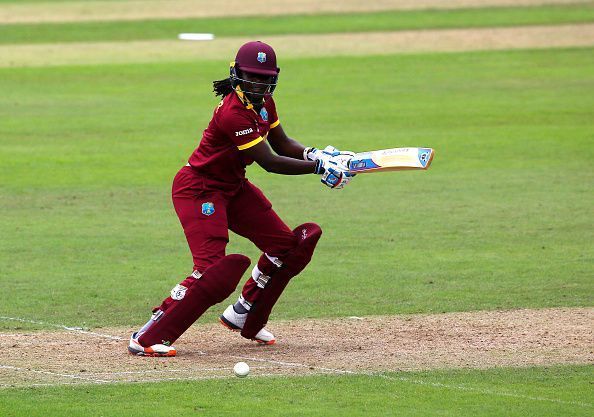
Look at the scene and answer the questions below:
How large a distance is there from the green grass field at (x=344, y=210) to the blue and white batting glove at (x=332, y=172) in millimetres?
1470

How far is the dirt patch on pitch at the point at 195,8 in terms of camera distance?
4183 cm

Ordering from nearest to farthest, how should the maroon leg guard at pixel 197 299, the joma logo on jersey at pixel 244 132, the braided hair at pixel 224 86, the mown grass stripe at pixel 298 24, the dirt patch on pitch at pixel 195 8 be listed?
the maroon leg guard at pixel 197 299 < the joma logo on jersey at pixel 244 132 < the braided hair at pixel 224 86 < the mown grass stripe at pixel 298 24 < the dirt patch on pitch at pixel 195 8

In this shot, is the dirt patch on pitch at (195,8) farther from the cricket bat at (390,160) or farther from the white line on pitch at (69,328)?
the cricket bat at (390,160)

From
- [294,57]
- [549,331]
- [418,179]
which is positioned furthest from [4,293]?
[294,57]

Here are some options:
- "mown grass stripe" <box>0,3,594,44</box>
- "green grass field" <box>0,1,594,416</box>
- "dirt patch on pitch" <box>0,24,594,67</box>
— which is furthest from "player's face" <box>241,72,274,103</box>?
"mown grass stripe" <box>0,3,594,44</box>

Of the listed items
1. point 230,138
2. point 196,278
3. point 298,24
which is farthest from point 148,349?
point 298,24

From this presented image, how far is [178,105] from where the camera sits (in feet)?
83.4

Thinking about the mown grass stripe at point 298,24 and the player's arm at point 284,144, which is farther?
the mown grass stripe at point 298,24

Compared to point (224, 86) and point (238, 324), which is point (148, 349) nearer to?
point (238, 324)

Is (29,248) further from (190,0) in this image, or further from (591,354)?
(190,0)

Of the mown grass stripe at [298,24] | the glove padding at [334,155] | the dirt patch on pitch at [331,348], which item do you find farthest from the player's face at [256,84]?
the mown grass stripe at [298,24]

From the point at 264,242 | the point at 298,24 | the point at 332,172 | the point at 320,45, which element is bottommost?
the point at 264,242

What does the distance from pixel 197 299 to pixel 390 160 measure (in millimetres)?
1768

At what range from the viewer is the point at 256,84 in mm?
9242
